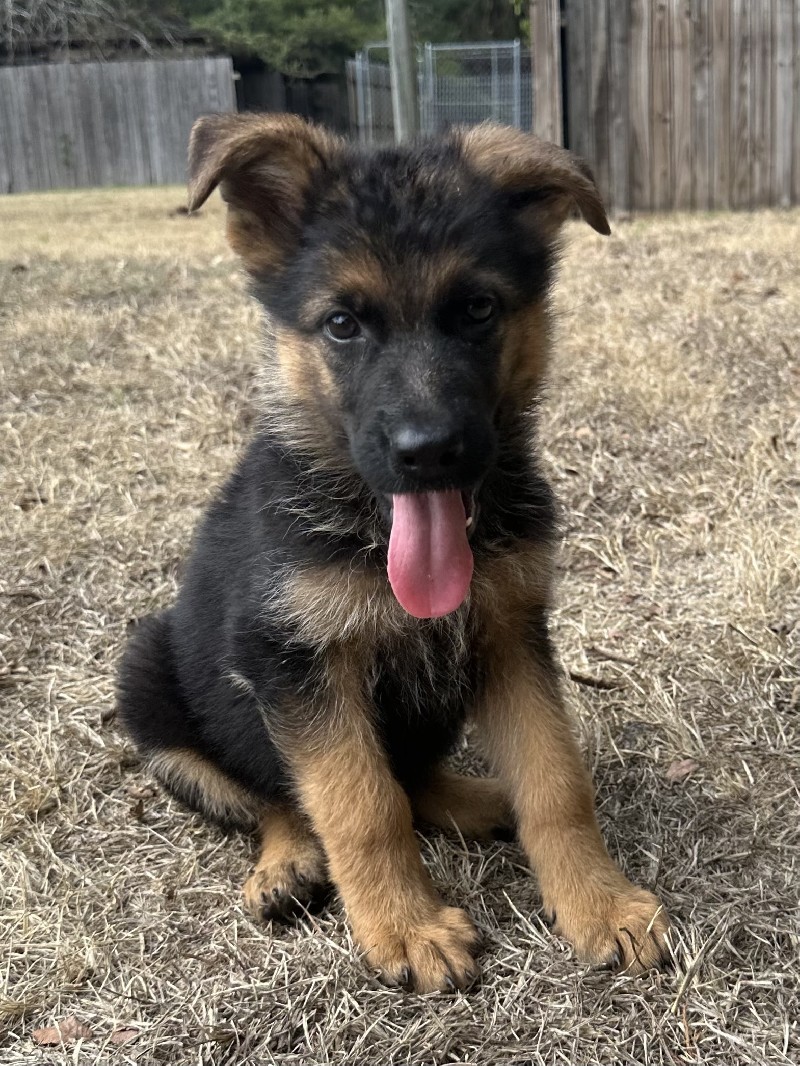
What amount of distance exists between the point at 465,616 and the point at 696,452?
3.04 m

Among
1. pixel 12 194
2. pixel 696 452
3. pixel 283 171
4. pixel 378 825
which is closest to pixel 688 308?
pixel 696 452

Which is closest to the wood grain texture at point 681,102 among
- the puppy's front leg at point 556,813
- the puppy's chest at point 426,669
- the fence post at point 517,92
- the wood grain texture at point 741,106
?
the wood grain texture at point 741,106

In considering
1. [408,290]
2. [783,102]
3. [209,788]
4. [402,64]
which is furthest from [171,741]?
[783,102]

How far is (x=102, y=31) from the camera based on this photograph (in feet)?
70.3

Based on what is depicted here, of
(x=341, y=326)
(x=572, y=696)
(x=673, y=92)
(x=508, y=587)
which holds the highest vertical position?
(x=673, y=92)

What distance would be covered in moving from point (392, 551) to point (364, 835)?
69cm

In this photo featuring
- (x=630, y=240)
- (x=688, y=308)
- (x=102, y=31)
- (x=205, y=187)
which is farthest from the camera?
(x=102, y=31)

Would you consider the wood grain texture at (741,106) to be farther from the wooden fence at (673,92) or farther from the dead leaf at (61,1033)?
the dead leaf at (61,1033)

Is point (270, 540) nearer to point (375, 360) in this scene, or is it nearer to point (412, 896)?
point (375, 360)

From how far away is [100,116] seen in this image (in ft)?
71.5

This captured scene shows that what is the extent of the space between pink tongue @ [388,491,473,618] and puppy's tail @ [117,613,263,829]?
0.91 m

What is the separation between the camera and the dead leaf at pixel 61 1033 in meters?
2.28

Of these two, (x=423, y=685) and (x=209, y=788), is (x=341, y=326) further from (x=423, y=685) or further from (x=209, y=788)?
(x=209, y=788)

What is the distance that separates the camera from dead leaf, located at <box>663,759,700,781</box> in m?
3.12
